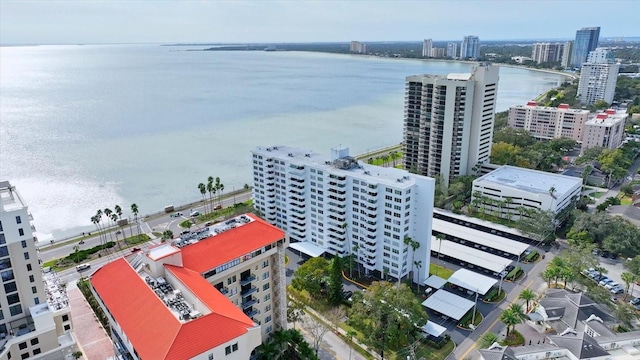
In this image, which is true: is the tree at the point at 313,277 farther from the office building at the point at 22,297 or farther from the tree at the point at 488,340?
the office building at the point at 22,297

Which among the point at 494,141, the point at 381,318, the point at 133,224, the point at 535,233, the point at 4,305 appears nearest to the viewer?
the point at 4,305

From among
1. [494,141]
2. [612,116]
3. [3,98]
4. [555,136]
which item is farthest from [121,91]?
[612,116]

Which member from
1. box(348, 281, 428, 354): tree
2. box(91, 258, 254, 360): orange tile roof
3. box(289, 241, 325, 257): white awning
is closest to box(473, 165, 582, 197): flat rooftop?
box(289, 241, 325, 257): white awning

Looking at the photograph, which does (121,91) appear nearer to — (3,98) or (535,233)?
(3,98)

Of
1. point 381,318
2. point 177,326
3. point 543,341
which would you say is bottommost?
point 543,341

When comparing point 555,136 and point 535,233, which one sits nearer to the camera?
point 535,233

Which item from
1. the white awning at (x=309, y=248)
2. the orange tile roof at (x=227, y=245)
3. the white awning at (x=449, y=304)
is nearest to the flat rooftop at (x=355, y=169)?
the white awning at (x=309, y=248)
